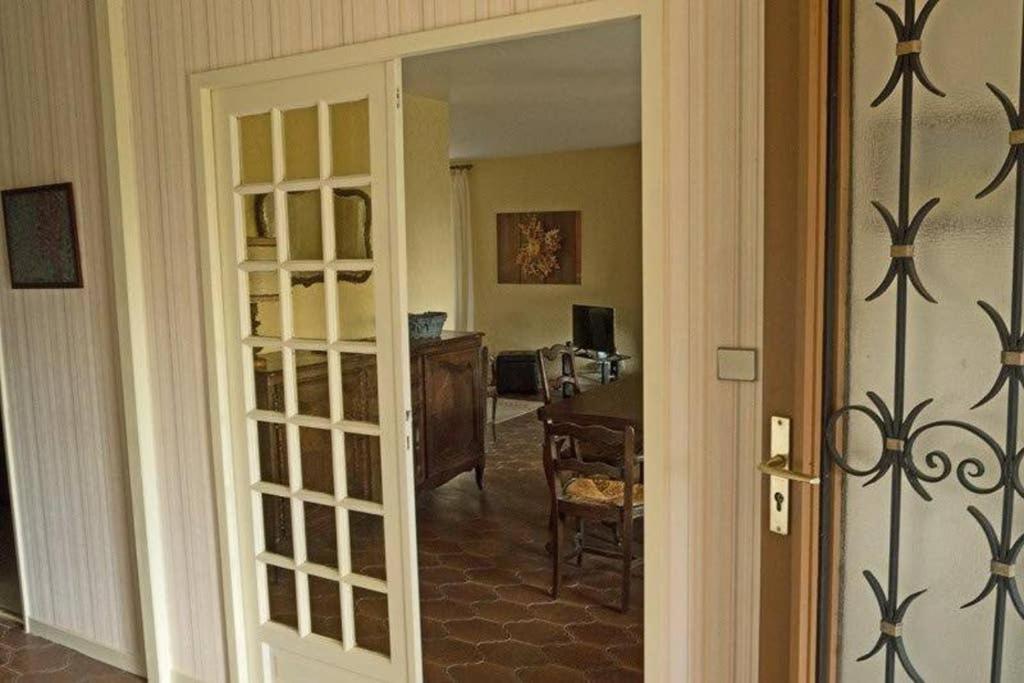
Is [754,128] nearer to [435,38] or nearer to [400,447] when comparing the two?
[435,38]

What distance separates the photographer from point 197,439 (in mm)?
2941

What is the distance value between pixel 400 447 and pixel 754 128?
1.38 meters

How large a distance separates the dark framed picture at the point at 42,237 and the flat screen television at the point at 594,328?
18.1 ft

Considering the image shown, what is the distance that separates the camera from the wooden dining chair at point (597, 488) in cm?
343

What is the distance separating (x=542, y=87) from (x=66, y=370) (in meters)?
3.22

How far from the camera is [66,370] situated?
3.33 meters

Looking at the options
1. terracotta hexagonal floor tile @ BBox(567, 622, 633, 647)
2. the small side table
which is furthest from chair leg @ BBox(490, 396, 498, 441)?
terracotta hexagonal floor tile @ BBox(567, 622, 633, 647)

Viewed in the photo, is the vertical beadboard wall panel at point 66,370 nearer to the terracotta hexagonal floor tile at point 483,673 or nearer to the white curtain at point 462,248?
the terracotta hexagonal floor tile at point 483,673

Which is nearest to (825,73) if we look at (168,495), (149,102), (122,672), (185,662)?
(149,102)

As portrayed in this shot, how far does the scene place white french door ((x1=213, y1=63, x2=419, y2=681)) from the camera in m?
2.51

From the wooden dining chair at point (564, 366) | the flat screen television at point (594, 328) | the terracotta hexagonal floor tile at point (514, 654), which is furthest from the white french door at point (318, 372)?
the flat screen television at point (594, 328)

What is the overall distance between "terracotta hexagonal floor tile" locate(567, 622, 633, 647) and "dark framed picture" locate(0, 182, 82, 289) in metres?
2.48

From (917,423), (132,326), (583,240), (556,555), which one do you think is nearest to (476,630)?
(556,555)

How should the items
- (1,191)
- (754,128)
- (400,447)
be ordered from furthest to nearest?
(1,191), (400,447), (754,128)
